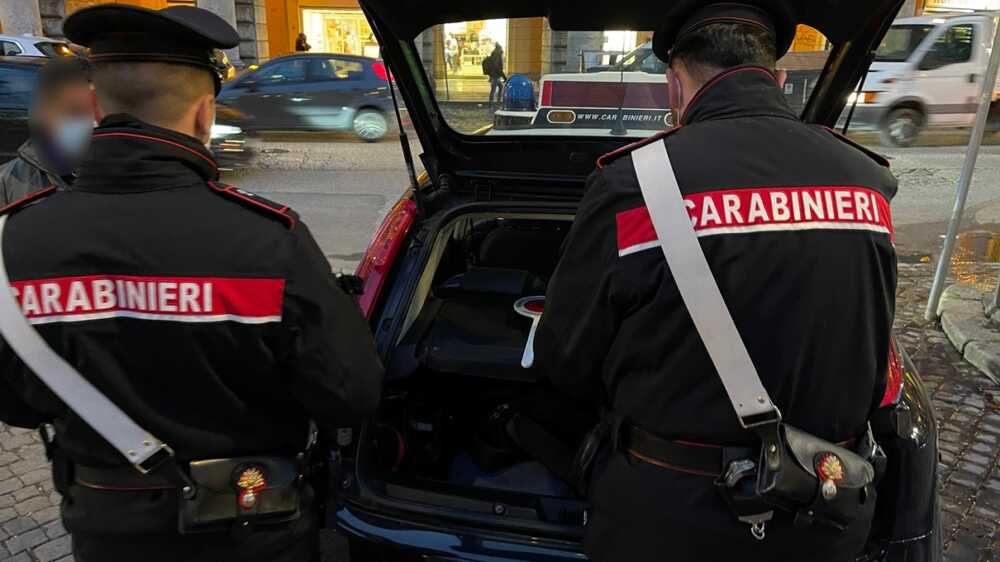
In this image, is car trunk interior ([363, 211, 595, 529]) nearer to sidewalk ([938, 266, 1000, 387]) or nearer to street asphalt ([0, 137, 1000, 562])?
street asphalt ([0, 137, 1000, 562])

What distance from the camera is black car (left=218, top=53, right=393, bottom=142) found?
40.7 feet

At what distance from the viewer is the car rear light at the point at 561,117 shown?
124 inches

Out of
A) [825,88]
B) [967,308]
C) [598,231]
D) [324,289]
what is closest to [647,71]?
[825,88]

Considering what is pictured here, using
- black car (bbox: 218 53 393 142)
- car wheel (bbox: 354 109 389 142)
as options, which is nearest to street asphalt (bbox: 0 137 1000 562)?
car wheel (bbox: 354 109 389 142)

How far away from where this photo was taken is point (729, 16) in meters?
1.54

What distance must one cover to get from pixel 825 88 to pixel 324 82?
1113 cm

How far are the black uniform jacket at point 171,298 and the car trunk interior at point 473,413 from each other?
691 millimetres

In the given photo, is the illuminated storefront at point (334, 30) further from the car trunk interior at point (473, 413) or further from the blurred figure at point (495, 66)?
the car trunk interior at point (473, 413)

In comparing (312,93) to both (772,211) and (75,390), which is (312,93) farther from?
(772,211)

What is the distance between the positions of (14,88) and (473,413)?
8.42 m

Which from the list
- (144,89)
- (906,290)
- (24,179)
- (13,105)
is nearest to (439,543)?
(144,89)

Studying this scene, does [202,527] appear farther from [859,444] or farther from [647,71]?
[647,71]

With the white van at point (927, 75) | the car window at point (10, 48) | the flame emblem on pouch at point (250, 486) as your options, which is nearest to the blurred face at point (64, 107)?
the flame emblem on pouch at point (250, 486)

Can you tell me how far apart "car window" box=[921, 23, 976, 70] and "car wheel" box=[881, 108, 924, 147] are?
798 millimetres
